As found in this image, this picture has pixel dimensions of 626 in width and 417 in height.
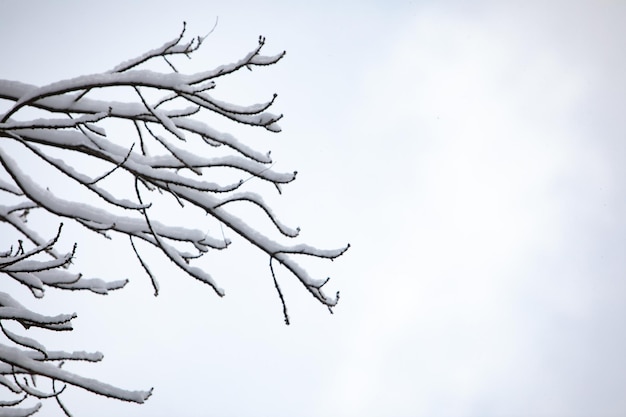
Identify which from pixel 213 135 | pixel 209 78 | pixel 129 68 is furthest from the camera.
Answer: pixel 213 135

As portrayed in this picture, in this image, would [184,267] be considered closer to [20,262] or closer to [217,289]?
[217,289]

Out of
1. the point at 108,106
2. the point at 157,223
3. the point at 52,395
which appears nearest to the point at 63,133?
the point at 108,106

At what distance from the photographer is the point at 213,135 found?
12.1 feet

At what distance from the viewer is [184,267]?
3.95 metres

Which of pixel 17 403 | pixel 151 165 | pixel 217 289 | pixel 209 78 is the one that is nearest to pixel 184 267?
pixel 217 289

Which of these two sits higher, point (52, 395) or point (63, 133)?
point (63, 133)

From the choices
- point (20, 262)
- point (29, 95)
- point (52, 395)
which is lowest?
point (52, 395)

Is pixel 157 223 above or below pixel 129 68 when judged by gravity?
below

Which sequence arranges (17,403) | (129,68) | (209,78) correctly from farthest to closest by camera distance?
(17,403)
(129,68)
(209,78)

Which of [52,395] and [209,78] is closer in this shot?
[209,78]

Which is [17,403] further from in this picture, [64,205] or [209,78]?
[209,78]

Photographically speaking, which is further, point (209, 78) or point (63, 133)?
point (63, 133)

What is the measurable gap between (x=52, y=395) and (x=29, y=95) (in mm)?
1839

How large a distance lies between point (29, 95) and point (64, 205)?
668 millimetres
